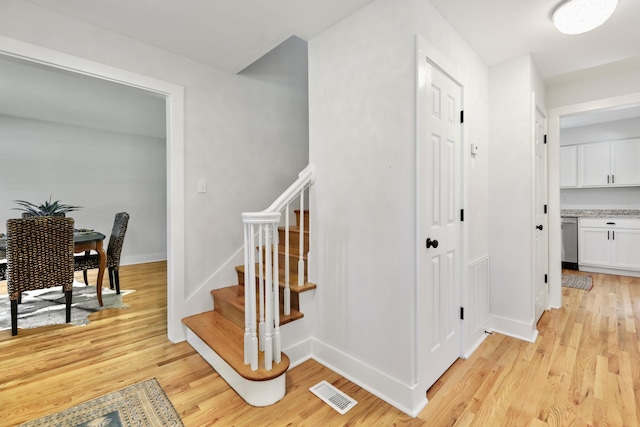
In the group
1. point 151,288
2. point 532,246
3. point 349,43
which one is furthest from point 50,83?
point 532,246

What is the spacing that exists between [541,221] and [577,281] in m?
2.04

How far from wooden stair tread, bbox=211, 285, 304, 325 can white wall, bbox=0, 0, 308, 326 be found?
89mm

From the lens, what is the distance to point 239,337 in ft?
6.56

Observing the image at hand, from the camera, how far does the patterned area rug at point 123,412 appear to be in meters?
1.43

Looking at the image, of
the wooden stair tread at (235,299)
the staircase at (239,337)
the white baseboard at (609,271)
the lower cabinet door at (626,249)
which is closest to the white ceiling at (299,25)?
the staircase at (239,337)

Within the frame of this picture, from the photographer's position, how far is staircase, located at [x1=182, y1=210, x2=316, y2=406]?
1.59 meters

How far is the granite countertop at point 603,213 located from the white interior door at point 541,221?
2495 millimetres

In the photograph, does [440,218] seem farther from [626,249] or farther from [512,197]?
[626,249]

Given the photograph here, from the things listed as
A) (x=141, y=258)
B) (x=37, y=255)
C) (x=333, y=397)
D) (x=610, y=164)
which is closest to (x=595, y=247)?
(x=610, y=164)

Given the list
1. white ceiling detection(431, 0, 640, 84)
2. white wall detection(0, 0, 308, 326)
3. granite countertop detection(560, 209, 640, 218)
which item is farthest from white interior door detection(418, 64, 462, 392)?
granite countertop detection(560, 209, 640, 218)

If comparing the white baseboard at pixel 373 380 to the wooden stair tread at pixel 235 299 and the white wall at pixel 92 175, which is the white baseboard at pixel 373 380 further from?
the white wall at pixel 92 175

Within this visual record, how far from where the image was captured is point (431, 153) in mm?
1674

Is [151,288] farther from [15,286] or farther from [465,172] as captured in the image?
[465,172]

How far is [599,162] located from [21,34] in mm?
6874
